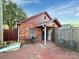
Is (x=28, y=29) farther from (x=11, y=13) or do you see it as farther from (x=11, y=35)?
(x=11, y=13)

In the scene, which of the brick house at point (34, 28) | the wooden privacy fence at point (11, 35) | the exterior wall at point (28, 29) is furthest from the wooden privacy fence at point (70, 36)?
the wooden privacy fence at point (11, 35)

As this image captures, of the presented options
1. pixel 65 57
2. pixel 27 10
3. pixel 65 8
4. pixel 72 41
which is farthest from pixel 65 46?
pixel 27 10

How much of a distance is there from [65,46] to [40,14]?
10.8 m

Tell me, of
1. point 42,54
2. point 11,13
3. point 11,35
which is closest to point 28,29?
point 11,35

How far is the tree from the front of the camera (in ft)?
134

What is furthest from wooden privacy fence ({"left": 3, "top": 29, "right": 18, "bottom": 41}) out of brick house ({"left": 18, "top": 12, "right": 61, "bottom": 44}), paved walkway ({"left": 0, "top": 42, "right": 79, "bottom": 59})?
paved walkway ({"left": 0, "top": 42, "right": 79, "bottom": 59})

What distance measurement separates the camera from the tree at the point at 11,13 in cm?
4097

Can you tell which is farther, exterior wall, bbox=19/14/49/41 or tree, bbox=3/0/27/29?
tree, bbox=3/0/27/29

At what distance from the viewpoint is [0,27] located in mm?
21703

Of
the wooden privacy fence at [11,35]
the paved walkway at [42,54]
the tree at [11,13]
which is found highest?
the tree at [11,13]

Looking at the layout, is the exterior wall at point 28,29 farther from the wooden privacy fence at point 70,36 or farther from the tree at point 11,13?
the tree at point 11,13

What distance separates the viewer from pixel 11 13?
42188mm

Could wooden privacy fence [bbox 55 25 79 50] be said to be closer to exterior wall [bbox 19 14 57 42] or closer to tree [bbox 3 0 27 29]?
exterior wall [bbox 19 14 57 42]

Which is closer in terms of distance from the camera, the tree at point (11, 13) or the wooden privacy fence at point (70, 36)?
the wooden privacy fence at point (70, 36)
